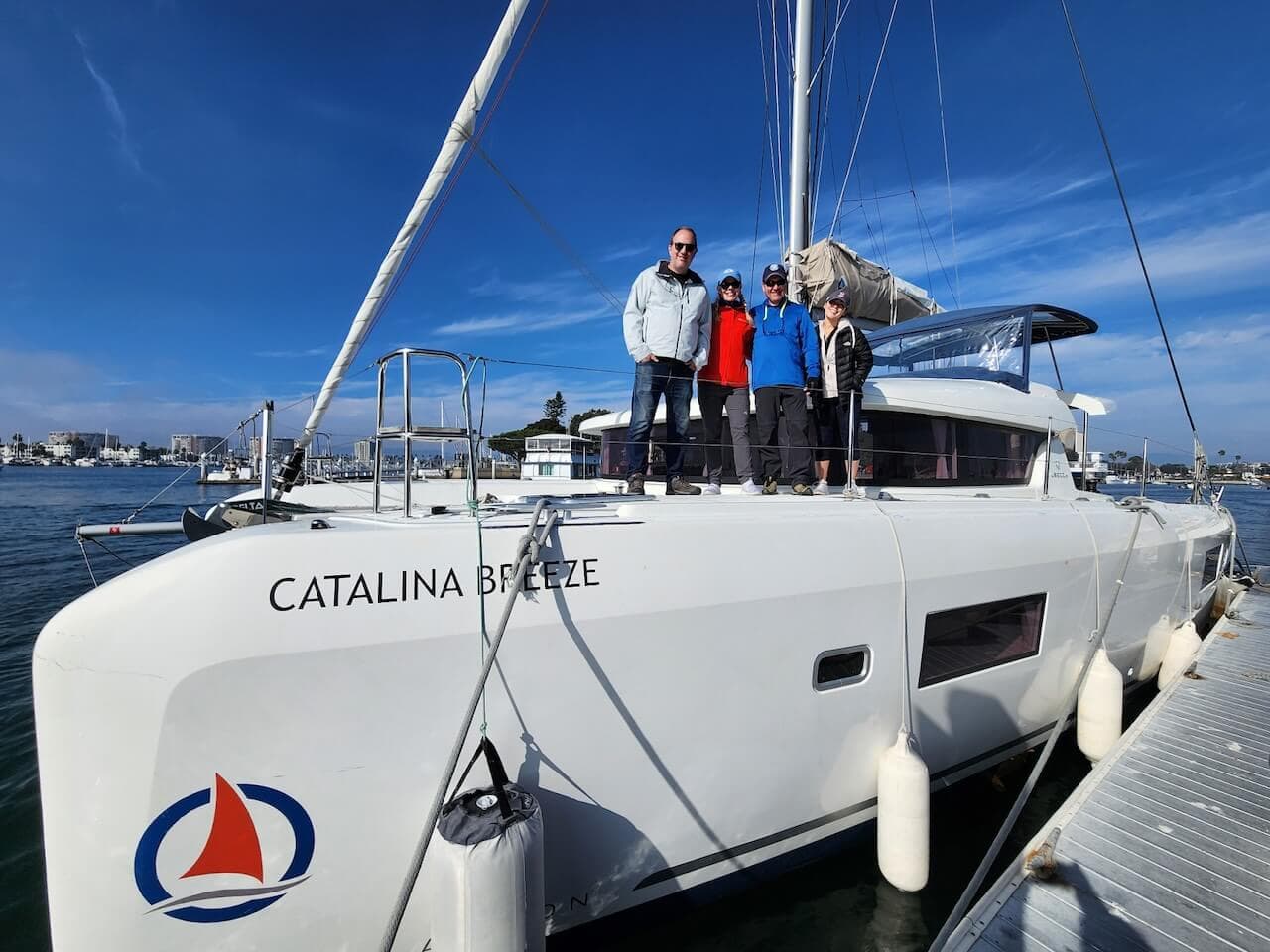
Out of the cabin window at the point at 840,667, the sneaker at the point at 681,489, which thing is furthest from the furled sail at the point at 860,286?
the cabin window at the point at 840,667

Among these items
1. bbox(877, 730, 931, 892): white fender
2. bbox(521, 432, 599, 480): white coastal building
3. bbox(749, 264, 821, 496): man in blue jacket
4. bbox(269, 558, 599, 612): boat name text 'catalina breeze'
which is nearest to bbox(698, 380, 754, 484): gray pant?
bbox(749, 264, 821, 496): man in blue jacket

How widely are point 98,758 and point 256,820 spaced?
47 centimetres

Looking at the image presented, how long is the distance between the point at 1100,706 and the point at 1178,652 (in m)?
2.43

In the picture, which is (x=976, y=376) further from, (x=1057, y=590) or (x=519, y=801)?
(x=519, y=801)

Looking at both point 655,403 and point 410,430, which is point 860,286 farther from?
point 410,430

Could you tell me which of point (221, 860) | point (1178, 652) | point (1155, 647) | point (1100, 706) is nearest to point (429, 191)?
point (221, 860)

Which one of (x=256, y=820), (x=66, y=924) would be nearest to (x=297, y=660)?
(x=256, y=820)

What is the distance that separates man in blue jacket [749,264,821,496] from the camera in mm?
4023

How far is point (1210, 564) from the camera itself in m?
7.25

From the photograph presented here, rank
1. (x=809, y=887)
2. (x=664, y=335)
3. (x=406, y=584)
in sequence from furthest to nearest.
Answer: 1. (x=664, y=335)
2. (x=809, y=887)
3. (x=406, y=584)

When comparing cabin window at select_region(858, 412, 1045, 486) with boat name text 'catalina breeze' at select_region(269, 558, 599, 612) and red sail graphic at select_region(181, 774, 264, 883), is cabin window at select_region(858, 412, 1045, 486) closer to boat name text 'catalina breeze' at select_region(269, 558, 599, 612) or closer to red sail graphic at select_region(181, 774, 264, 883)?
boat name text 'catalina breeze' at select_region(269, 558, 599, 612)

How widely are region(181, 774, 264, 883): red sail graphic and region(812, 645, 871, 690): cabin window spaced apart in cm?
219

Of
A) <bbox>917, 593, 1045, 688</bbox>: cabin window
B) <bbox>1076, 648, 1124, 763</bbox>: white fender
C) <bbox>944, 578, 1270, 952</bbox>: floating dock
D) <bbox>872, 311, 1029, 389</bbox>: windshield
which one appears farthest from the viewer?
<bbox>872, 311, 1029, 389</bbox>: windshield

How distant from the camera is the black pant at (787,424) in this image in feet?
13.2
